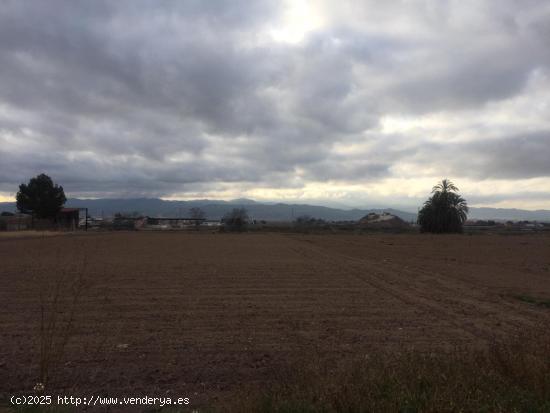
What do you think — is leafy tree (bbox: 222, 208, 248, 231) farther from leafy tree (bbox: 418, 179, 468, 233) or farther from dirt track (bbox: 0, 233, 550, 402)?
dirt track (bbox: 0, 233, 550, 402)

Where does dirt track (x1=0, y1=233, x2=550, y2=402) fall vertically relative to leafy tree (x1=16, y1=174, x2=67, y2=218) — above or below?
below

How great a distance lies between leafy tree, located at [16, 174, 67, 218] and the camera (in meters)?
101

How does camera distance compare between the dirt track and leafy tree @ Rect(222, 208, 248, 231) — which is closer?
the dirt track

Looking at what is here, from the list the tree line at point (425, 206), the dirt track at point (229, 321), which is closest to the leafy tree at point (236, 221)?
the tree line at point (425, 206)

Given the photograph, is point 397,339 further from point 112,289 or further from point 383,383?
point 112,289

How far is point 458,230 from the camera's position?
98.7 m

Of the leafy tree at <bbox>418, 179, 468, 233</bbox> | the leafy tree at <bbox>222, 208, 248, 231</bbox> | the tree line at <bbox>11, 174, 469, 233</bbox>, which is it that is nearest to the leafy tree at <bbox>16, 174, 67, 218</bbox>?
the tree line at <bbox>11, 174, 469, 233</bbox>

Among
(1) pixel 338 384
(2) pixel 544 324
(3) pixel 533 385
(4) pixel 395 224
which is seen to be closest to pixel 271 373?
(1) pixel 338 384

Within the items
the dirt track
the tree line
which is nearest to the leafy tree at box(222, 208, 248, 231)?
the tree line

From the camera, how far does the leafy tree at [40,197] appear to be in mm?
101375

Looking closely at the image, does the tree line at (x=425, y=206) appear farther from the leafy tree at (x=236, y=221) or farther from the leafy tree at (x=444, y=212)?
the leafy tree at (x=236, y=221)

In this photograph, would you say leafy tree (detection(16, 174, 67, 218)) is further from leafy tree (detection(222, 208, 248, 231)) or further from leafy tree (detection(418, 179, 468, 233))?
leafy tree (detection(418, 179, 468, 233))

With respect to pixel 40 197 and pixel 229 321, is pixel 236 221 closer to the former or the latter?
pixel 40 197

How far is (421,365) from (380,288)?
11.3 meters
